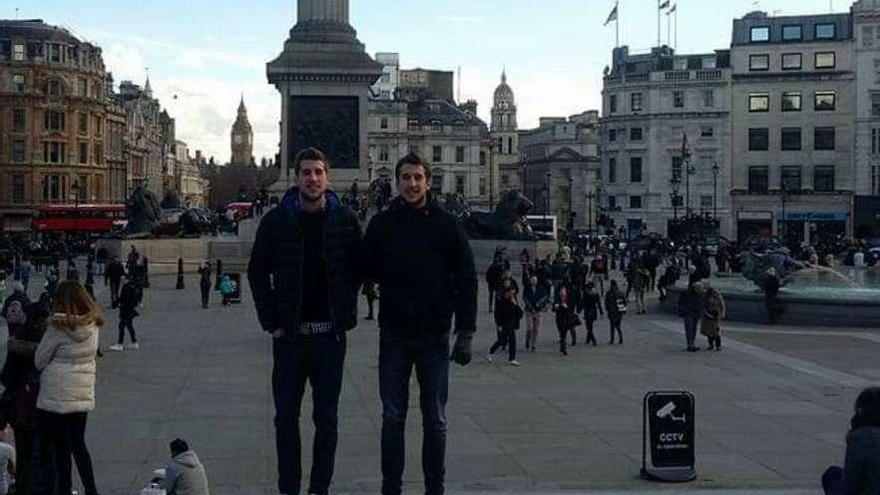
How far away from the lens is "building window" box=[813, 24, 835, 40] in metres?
98.8

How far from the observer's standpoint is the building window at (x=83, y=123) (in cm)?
10975

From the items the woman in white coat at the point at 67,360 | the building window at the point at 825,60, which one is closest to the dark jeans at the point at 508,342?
the woman in white coat at the point at 67,360

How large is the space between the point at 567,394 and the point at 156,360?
879 centimetres

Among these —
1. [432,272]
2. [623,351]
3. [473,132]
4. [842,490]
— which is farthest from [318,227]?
[473,132]

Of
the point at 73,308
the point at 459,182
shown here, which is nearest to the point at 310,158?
the point at 73,308

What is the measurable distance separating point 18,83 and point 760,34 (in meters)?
65.1

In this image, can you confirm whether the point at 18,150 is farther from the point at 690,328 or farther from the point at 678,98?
the point at 690,328

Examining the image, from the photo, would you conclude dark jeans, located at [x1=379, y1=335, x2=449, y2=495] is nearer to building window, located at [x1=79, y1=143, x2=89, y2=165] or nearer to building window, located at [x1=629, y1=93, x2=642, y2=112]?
building window, located at [x1=629, y1=93, x2=642, y2=112]

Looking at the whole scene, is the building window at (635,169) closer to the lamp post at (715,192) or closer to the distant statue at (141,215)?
the lamp post at (715,192)

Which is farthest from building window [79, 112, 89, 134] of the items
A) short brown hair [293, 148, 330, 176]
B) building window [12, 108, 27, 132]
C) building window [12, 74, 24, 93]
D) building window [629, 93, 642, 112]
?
short brown hair [293, 148, 330, 176]

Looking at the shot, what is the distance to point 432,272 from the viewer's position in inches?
328

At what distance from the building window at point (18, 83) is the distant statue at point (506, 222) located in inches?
2390

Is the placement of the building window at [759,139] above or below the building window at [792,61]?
below

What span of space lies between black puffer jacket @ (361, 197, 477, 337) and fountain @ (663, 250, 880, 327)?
2429 centimetres
